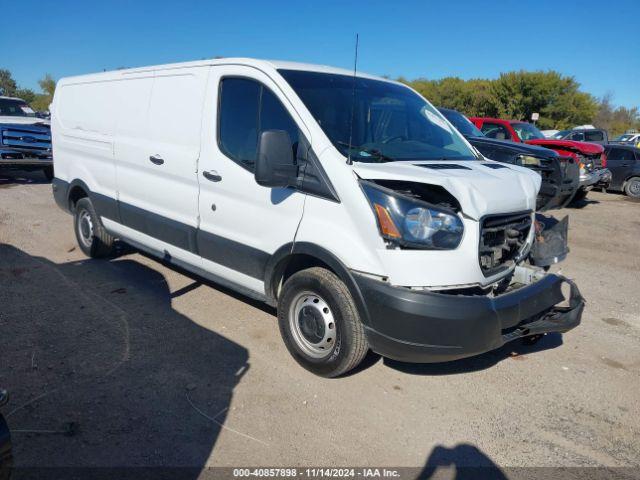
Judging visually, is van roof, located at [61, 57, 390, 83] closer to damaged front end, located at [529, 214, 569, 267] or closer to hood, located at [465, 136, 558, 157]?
damaged front end, located at [529, 214, 569, 267]

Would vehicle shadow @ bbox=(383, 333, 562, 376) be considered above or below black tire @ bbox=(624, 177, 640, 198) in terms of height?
below

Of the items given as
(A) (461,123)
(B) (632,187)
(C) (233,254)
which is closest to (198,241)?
(C) (233,254)

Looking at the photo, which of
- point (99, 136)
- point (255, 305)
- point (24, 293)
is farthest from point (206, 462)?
point (99, 136)

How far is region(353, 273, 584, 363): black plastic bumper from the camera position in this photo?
304 cm

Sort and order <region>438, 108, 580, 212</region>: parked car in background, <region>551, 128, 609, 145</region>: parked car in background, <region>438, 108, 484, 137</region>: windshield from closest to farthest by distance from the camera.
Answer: <region>438, 108, 580, 212</region>: parked car in background, <region>438, 108, 484, 137</region>: windshield, <region>551, 128, 609, 145</region>: parked car in background

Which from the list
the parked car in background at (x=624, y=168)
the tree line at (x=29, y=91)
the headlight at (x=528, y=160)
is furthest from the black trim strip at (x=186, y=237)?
the tree line at (x=29, y=91)

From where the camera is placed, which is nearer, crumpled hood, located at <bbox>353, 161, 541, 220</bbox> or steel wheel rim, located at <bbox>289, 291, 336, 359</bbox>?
crumpled hood, located at <bbox>353, 161, 541, 220</bbox>

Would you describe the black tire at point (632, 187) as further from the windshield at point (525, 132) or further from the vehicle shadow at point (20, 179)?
the vehicle shadow at point (20, 179)

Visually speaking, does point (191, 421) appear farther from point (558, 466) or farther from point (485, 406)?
point (558, 466)

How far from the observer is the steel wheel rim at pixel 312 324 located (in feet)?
11.7

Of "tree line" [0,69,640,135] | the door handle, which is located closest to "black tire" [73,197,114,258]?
the door handle

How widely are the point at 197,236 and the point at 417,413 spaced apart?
93.1 inches

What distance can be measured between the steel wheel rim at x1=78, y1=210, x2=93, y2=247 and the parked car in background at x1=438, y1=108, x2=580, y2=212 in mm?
6323

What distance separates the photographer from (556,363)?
414 cm
